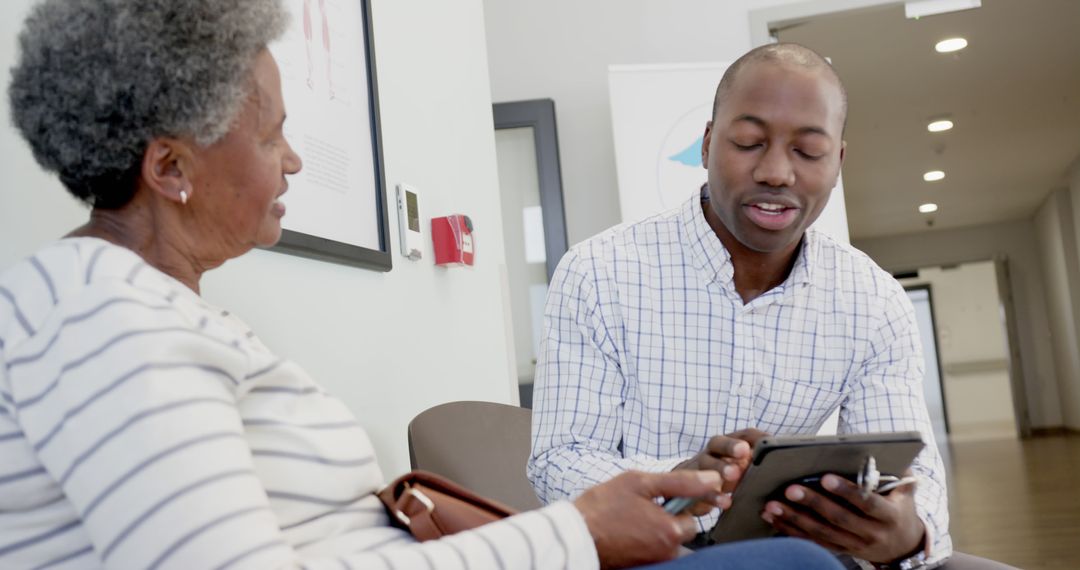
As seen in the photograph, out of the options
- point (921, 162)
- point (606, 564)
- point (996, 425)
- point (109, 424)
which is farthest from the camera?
point (996, 425)

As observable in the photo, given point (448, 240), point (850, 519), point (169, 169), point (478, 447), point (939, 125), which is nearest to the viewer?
point (169, 169)

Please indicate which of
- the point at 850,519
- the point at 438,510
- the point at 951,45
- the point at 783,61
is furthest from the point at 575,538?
the point at 951,45

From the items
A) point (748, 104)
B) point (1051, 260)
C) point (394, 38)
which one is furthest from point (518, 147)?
point (1051, 260)

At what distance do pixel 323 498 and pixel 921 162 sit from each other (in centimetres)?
1130

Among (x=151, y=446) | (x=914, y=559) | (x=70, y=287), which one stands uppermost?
(x=70, y=287)

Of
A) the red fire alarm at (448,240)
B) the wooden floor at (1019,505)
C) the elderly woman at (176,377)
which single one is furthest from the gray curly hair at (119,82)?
the wooden floor at (1019,505)

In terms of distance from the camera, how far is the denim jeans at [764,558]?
2.90 ft

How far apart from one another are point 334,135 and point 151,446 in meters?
1.44

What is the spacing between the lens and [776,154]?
177 centimetres

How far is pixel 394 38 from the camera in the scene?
2662mm

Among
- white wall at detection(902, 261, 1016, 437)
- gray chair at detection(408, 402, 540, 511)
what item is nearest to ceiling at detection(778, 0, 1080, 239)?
gray chair at detection(408, 402, 540, 511)

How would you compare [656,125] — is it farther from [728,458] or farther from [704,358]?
[728,458]

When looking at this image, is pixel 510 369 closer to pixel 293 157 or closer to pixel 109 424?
pixel 293 157

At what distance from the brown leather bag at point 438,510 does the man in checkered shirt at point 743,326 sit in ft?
2.03
